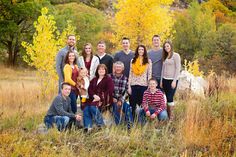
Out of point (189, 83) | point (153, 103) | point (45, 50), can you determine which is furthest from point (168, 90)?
point (45, 50)

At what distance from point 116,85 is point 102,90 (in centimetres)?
37

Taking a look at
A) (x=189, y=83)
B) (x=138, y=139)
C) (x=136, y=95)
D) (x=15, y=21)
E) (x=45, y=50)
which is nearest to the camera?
(x=138, y=139)

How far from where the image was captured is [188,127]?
6.40 m

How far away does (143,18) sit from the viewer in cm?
1551

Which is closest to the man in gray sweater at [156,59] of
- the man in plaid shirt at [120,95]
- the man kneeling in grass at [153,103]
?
the man kneeling in grass at [153,103]

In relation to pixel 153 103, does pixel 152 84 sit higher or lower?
higher

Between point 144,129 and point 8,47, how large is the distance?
24.9m

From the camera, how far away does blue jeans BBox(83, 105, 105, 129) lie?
6.83m

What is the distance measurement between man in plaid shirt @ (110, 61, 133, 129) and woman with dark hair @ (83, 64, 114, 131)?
0.19 m

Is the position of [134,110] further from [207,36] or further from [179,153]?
[207,36]

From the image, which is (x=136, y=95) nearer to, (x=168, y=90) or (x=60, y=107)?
(x=168, y=90)

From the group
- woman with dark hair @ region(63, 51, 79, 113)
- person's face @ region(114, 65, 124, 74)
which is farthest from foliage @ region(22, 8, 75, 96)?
person's face @ region(114, 65, 124, 74)

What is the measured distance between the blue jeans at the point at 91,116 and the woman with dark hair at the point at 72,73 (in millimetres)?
383

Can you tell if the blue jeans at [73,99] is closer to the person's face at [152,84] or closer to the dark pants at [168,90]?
the person's face at [152,84]
